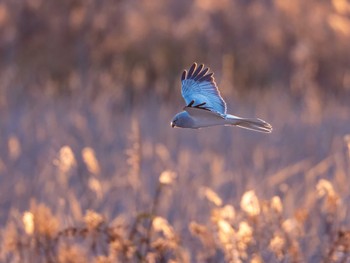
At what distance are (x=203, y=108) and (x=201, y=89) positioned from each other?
12.3 inches

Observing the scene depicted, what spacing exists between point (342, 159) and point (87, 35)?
5.08 metres

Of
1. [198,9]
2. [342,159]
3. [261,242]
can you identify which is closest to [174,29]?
[198,9]

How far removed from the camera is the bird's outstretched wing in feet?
7.93

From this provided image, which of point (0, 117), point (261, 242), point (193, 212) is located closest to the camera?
point (261, 242)

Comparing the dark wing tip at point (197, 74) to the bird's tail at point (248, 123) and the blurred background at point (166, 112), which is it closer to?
the bird's tail at point (248, 123)

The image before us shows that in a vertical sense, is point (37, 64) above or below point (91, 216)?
above

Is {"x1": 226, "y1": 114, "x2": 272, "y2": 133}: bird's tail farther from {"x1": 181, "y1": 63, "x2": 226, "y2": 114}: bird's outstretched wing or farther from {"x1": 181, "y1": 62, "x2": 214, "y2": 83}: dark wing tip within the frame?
{"x1": 181, "y1": 62, "x2": 214, "y2": 83}: dark wing tip

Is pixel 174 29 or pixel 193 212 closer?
pixel 193 212

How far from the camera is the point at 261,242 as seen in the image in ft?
10.8

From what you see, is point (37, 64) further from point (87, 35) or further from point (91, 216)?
point (91, 216)

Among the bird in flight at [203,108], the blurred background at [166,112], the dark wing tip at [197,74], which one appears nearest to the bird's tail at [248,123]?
the bird in flight at [203,108]

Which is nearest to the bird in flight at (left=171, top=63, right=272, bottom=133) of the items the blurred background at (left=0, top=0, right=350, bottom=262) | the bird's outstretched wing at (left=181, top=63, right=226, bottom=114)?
the bird's outstretched wing at (left=181, top=63, right=226, bottom=114)

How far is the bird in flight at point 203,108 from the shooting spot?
7.17 ft

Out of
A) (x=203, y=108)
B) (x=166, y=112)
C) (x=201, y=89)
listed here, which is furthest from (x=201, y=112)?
(x=166, y=112)
